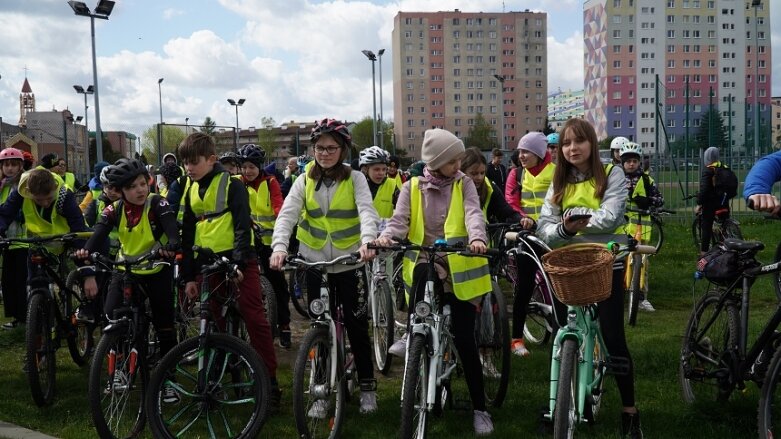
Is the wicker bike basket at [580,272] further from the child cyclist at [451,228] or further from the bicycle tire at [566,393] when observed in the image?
the child cyclist at [451,228]

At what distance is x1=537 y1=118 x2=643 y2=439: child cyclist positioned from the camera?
15.2ft

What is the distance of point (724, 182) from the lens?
12891 mm

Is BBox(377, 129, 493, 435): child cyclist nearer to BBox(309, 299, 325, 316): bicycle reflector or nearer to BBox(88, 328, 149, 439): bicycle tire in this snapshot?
BBox(309, 299, 325, 316): bicycle reflector

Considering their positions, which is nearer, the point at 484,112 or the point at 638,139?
→ the point at 638,139

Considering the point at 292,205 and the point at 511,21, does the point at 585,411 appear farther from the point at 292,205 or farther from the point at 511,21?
the point at 511,21

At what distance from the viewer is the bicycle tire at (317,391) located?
4.66 meters

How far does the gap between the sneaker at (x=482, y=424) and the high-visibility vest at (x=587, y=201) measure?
4.28 ft

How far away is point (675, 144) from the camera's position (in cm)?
3253

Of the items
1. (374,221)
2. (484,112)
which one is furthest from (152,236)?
(484,112)

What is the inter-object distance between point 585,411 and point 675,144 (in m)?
29.9

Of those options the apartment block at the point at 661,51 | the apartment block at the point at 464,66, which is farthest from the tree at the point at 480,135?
the apartment block at the point at 661,51

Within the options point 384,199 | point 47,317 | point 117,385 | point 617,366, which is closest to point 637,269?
point 384,199

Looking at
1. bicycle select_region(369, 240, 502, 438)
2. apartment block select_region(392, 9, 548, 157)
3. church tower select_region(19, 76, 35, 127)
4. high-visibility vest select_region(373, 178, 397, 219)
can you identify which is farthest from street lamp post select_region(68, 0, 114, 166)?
church tower select_region(19, 76, 35, 127)

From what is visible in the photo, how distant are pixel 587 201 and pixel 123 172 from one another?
322cm
